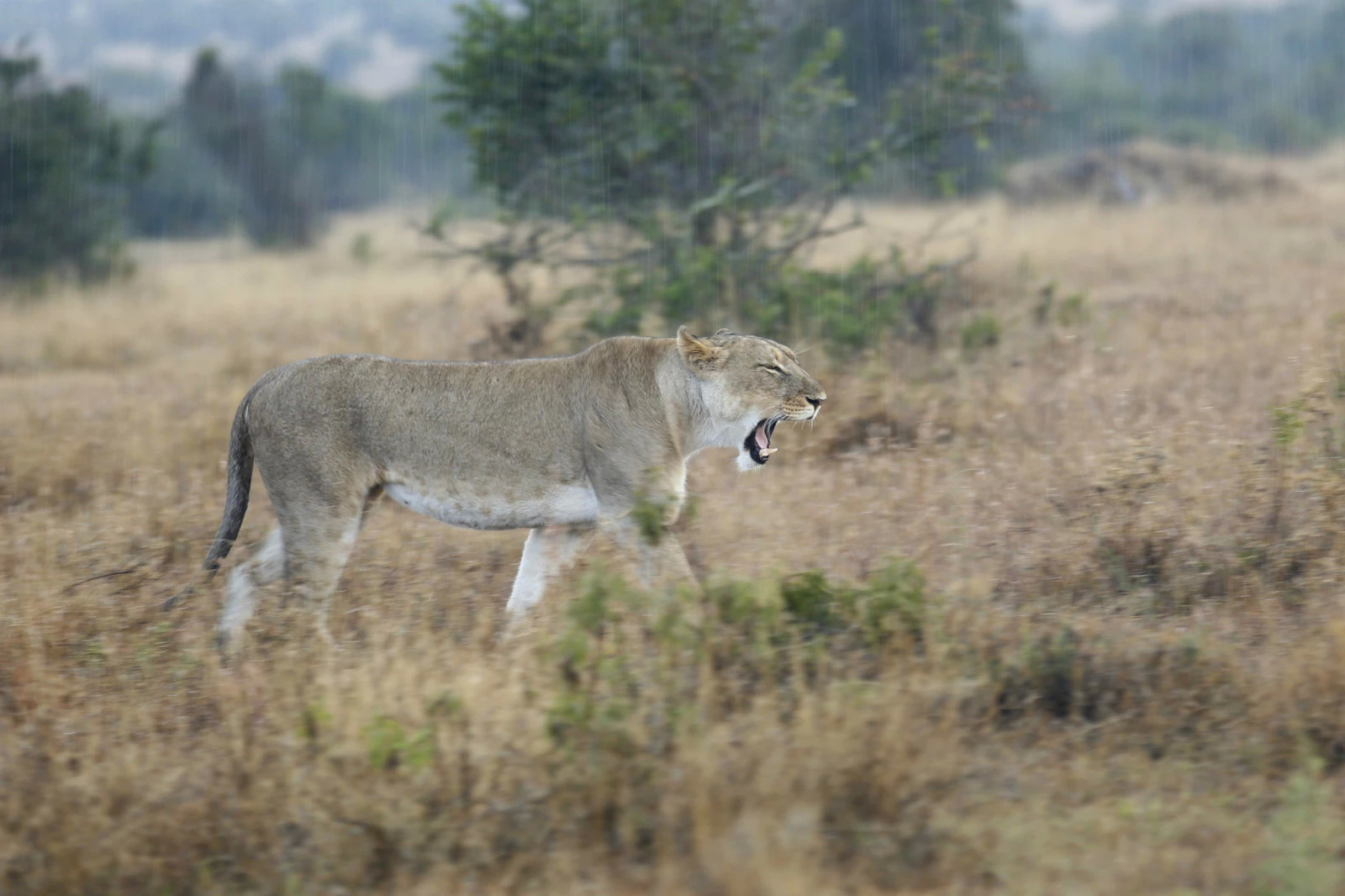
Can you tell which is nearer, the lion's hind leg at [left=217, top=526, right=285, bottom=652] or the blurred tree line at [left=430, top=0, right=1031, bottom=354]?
the lion's hind leg at [left=217, top=526, right=285, bottom=652]

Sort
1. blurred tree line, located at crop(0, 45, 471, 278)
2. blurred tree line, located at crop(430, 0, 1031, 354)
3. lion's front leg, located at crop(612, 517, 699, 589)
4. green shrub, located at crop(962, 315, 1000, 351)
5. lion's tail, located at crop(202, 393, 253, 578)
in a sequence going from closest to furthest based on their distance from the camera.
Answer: lion's front leg, located at crop(612, 517, 699, 589), lion's tail, located at crop(202, 393, 253, 578), green shrub, located at crop(962, 315, 1000, 351), blurred tree line, located at crop(430, 0, 1031, 354), blurred tree line, located at crop(0, 45, 471, 278)

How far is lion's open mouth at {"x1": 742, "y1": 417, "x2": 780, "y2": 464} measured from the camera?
592 cm

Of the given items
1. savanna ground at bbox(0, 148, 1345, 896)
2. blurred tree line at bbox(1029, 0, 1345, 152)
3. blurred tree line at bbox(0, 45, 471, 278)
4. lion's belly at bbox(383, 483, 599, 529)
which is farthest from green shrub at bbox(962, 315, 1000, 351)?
blurred tree line at bbox(0, 45, 471, 278)

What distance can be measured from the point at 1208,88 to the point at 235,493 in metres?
66.5

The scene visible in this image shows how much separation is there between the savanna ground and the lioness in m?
0.18

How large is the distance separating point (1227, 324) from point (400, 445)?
797 cm

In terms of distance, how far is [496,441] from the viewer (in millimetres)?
5609

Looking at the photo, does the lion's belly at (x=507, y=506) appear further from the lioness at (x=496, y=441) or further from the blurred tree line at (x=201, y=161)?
the blurred tree line at (x=201, y=161)

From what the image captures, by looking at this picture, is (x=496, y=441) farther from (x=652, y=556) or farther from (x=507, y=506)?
(x=652, y=556)

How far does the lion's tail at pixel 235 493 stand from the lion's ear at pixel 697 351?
1.86m

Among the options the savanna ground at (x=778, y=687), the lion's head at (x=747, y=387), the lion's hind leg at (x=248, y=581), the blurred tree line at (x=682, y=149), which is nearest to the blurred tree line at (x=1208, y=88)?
the blurred tree line at (x=682, y=149)

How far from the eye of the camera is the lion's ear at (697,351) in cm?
573

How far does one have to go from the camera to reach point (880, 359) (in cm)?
1022

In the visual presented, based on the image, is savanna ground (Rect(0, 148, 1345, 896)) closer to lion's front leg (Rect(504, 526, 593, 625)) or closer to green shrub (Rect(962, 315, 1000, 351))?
lion's front leg (Rect(504, 526, 593, 625))
